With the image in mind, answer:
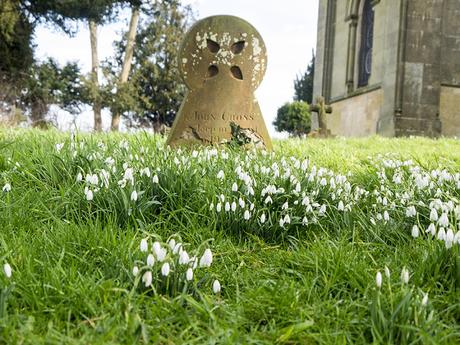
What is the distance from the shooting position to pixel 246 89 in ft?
24.7

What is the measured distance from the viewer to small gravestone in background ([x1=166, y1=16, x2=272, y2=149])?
7.30 metres

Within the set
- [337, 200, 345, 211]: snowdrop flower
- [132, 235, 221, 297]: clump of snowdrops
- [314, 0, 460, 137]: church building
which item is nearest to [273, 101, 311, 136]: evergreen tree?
[314, 0, 460, 137]: church building

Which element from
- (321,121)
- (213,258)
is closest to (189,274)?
(213,258)

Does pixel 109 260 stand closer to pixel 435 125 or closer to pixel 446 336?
pixel 446 336

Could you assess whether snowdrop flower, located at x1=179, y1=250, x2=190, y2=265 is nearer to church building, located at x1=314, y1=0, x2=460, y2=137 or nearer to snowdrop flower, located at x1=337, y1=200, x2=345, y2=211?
snowdrop flower, located at x1=337, y1=200, x2=345, y2=211

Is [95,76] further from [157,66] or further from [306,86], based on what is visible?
[306,86]

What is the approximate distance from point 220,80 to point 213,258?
454cm

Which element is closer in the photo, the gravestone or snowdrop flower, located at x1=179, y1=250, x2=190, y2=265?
snowdrop flower, located at x1=179, y1=250, x2=190, y2=265

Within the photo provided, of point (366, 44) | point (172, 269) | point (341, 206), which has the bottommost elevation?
point (172, 269)

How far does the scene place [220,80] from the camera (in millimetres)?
7387

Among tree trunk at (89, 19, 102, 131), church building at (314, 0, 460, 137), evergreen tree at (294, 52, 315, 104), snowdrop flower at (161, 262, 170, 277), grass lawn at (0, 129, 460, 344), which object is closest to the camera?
grass lawn at (0, 129, 460, 344)

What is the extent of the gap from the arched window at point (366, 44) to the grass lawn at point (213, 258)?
15532 mm

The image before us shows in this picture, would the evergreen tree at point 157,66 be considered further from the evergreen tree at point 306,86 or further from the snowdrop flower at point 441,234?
the snowdrop flower at point 441,234

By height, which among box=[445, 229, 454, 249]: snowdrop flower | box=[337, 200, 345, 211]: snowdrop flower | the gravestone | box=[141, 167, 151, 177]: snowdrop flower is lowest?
box=[337, 200, 345, 211]: snowdrop flower
